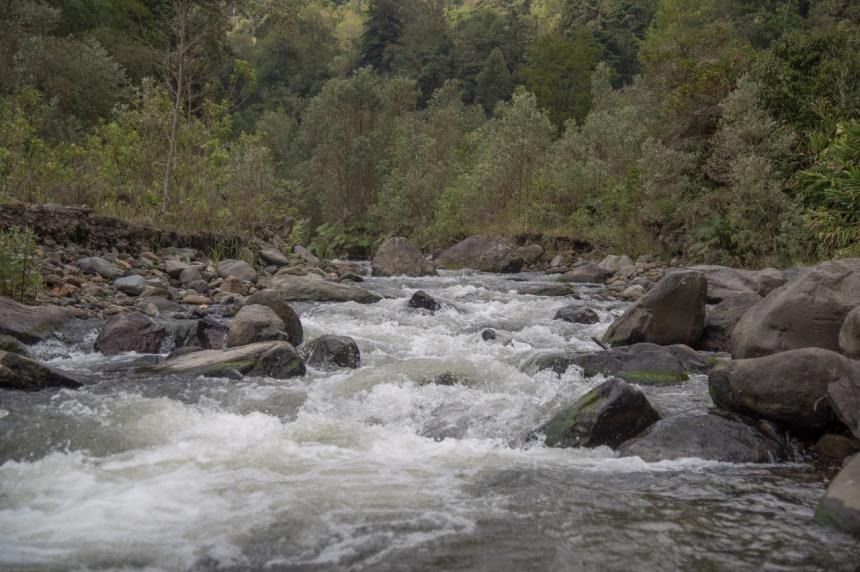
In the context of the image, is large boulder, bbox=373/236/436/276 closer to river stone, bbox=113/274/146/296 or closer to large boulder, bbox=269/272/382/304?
large boulder, bbox=269/272/382/304

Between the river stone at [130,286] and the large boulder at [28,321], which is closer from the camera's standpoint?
the large boulder at [28,321]

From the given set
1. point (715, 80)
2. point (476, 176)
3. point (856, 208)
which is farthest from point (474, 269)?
point (856, 208)

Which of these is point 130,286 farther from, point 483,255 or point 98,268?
point 483,255

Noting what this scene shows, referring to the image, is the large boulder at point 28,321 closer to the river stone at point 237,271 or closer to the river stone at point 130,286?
the river stone at point 130,286

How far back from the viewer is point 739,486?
233 inches

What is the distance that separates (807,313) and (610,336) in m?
3.43

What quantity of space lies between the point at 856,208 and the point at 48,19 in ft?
81.0

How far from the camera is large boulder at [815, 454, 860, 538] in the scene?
492cm

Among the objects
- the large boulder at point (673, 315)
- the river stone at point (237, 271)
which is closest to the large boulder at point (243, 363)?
the large boulder at point (673, 315)

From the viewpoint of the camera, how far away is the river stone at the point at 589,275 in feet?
68.5

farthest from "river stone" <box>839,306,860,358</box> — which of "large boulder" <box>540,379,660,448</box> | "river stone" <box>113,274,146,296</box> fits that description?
"river stone" <box>113,274,146,296</box>

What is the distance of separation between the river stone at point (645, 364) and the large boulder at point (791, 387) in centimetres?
178

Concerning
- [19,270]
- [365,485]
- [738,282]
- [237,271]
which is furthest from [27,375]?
[738,282]

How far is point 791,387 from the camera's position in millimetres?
6930
